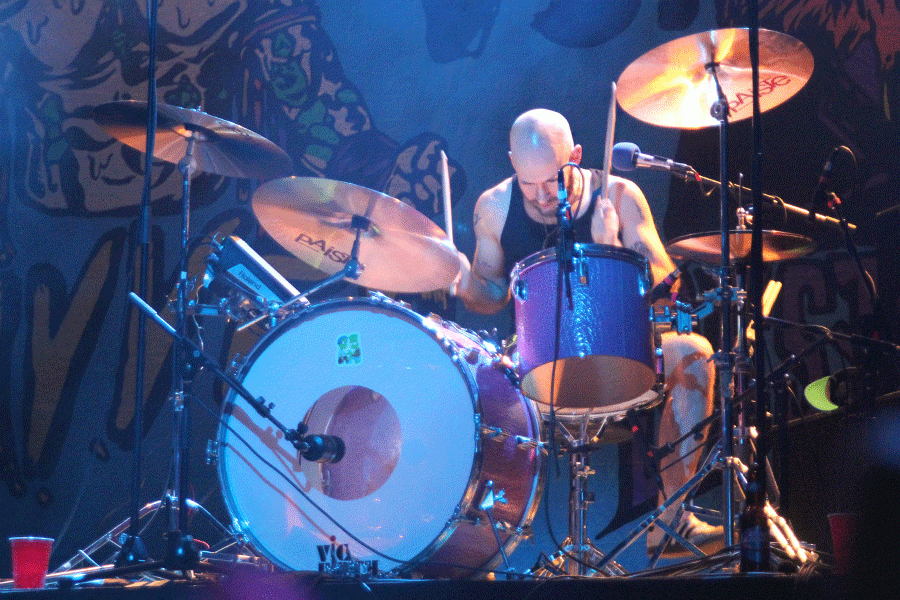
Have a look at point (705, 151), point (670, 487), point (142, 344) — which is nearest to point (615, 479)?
point (670, 487)

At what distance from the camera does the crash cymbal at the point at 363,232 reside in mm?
2838

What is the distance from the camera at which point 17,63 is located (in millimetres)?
5098

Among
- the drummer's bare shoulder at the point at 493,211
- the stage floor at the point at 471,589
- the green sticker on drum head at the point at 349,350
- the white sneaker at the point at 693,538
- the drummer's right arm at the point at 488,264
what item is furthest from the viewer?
the drummer's bare shoulder at the point at 493,211

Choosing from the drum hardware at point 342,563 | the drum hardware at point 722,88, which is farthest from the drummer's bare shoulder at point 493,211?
the drum hardware at point 342,563

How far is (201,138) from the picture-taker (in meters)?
3.20

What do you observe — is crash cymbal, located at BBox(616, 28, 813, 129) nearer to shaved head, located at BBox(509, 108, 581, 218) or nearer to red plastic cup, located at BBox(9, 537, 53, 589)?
shaved head, located at BBox(509, 108, 581, 218)

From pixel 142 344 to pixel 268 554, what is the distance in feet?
2.58

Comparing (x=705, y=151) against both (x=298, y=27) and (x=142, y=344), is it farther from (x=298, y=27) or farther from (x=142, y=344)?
(x=142, y=344)

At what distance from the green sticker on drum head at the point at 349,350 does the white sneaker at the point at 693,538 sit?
1.13m

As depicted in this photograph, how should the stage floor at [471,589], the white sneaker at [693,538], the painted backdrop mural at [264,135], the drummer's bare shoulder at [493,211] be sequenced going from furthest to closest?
the painted backdrop mural at [264,135] < the drummer's bare shoulder at [493,211] < the white sneaker at [693,538] < the stage floor at [471,589]

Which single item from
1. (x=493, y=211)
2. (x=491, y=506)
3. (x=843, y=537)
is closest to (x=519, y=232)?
(x=493, y=211)

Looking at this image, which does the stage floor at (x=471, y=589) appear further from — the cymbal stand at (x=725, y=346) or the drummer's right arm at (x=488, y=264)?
the drummer's right arm at (x=488, y=264)

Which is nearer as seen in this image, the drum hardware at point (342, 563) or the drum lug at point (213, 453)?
the drum hardware at point (342, 563)

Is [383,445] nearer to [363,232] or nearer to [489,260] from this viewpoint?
[363,232]
